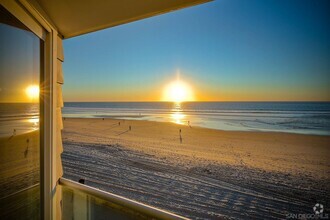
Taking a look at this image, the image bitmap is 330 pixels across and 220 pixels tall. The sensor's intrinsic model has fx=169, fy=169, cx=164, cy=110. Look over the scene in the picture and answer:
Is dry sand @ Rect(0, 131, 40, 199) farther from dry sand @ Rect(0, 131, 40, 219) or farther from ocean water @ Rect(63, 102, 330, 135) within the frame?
ocean water @ Rect(63, 102, 330, 135)

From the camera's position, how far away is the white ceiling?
95cm

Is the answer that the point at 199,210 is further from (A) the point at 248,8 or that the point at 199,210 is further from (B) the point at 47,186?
(A) the point at 248,8

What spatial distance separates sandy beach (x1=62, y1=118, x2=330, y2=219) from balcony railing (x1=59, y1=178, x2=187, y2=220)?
2.42m

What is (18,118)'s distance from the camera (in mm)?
836

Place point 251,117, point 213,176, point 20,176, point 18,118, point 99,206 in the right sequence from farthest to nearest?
point 251,117, point 213,176, point 99,206, point 20,176, point 18,118

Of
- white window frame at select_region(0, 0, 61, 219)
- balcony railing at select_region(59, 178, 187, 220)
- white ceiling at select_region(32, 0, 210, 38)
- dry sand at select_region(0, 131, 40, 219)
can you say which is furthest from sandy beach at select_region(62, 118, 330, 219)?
white ceiling at select_region(32, 0, 210, 38)

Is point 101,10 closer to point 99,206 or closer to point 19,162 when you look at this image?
point 19,162

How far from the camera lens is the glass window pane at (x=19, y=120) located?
30.7 inches

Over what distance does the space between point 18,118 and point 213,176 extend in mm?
4806

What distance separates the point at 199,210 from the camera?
3.13m

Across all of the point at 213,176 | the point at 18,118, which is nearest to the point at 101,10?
the point at 18,118

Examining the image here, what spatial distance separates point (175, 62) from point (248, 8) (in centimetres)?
1513

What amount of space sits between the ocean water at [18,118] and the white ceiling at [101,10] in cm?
58

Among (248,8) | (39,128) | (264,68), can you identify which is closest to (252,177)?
(248,8)
